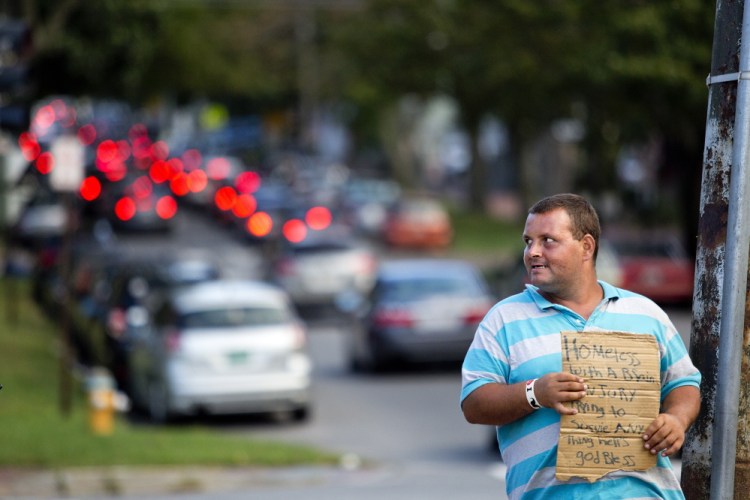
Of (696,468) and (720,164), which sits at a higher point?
(720,164)

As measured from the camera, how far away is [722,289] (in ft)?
16.6

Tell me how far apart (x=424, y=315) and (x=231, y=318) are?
386 centimetres

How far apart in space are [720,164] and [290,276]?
1050 inches

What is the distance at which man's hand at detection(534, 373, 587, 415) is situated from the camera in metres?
4.61

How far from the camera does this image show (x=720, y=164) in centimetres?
518

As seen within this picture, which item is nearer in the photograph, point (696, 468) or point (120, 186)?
point (696, 468)

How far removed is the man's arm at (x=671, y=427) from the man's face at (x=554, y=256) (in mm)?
486

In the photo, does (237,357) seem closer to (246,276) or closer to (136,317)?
(136,317)

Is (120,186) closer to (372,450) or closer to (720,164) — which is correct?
(372,450)

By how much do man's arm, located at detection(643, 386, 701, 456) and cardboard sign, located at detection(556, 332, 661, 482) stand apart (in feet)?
0.09

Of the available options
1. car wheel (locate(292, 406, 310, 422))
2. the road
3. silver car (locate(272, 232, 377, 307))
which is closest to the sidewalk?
the road

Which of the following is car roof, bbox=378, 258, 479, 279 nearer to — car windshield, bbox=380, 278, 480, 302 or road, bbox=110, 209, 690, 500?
car windshield, bbox=380, 278, 480, 302

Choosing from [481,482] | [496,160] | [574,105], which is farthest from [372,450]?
[496,160]

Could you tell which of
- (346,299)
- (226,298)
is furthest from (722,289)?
(346,299)
